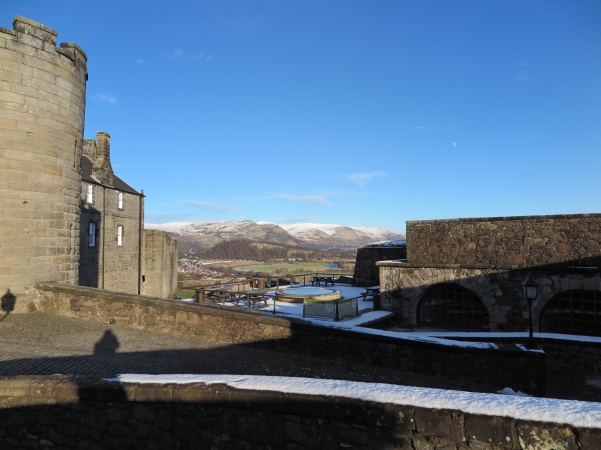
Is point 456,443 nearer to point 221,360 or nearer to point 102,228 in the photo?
point 221,360

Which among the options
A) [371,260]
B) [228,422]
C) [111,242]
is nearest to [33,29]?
[228,422]

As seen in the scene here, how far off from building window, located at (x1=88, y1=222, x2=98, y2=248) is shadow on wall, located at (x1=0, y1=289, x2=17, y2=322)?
1527 cm

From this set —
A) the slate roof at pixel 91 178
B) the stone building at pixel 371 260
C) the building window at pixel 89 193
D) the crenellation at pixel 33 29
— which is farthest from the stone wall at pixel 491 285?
the slate roof at pixel 91 178

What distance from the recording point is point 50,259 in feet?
35.1

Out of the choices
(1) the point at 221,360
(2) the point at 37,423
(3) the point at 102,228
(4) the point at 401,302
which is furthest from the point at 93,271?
(2) the point at 37,423

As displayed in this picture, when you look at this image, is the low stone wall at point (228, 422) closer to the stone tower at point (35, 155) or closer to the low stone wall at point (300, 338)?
the low stone wall at point (300, 338)

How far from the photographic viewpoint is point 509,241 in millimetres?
14422

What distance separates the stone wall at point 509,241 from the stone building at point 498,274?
0.09 feet

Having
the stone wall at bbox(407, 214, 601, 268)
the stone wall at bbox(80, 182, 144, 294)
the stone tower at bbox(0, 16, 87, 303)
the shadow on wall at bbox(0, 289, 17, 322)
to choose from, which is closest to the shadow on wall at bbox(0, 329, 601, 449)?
the shadow on wall at bbox(0, 289, 17, 322)

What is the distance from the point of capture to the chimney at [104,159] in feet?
88.7

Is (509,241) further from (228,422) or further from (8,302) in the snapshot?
(8,302)

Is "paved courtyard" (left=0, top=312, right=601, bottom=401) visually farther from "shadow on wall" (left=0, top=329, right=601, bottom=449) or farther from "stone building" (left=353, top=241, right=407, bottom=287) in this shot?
"stone building" (left=353, top=241, right=407, bottom=287)

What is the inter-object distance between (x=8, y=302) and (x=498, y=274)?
1548 centimetres

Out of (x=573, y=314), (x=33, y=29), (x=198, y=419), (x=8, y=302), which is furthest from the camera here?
(x=573, y=314)
